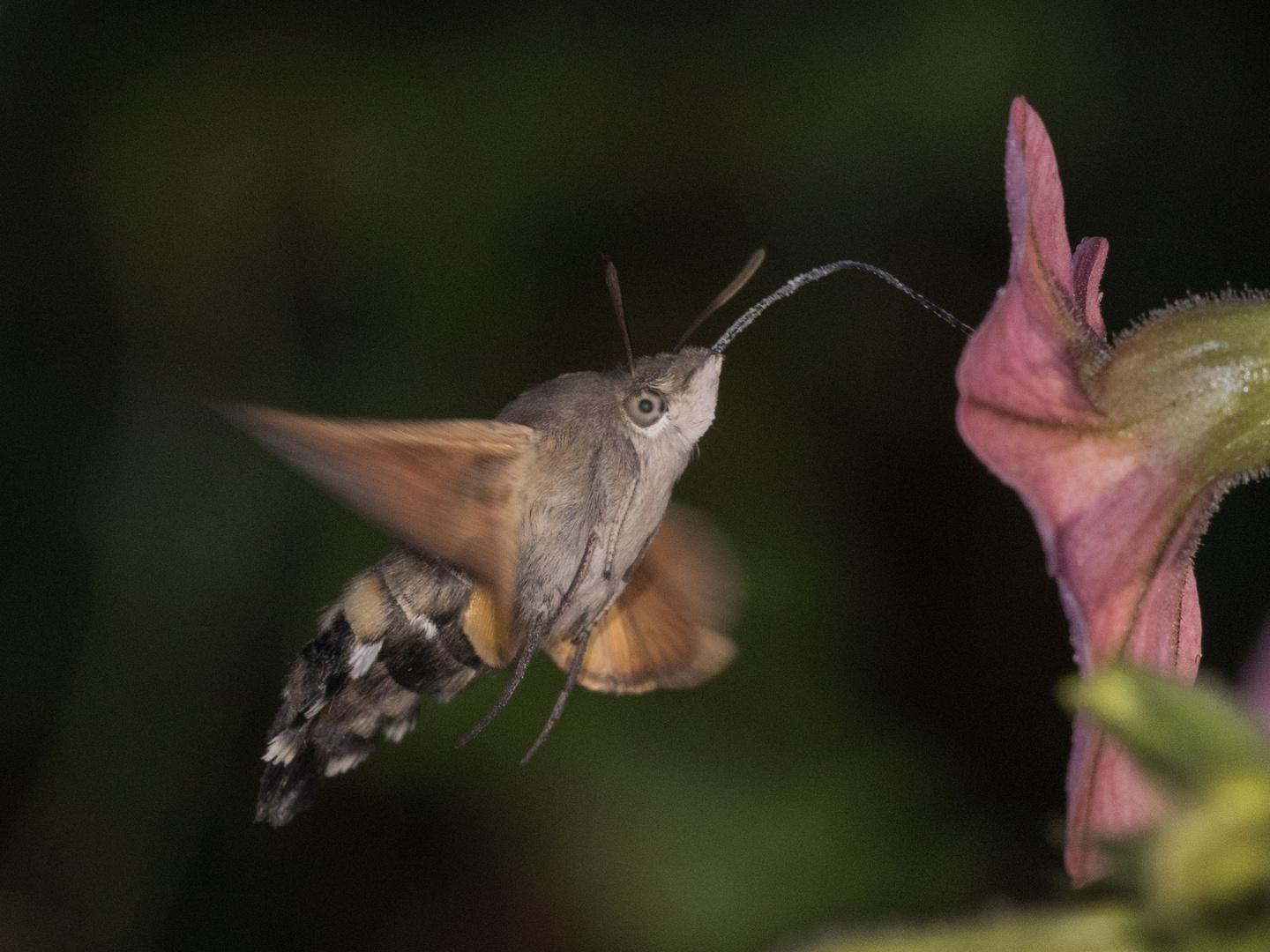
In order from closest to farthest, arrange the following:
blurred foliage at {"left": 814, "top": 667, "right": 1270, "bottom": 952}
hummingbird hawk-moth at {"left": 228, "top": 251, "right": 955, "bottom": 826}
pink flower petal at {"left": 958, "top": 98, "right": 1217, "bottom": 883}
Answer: blurred foliage at {"left": 814, "top": 667, "right": 1270, "bottom": 952} → pink flower petal at {"left": 958, "top": 98, "right": 1217, "bottom": 883} → hummingbird hawk-moth at {"left": 228, "top": 251, "right": 955, "bottom": 826}

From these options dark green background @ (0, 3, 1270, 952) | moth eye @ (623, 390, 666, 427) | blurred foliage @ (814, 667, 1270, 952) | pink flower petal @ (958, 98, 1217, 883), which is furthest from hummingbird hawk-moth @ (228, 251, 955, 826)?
dark green background @ (0, 3, 1270, 952)

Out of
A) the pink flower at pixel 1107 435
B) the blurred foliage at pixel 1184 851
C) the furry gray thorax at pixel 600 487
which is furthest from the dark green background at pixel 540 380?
the blurred foliage at pixel 1184 851

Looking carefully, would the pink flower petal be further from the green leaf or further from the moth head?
the green leaf

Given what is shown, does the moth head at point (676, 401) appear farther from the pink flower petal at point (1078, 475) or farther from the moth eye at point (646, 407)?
the pink flower petal at point (1078, 475)

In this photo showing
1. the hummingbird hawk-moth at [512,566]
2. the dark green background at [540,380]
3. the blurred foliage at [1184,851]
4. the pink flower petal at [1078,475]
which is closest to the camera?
the blurred foliage at [1184,851]

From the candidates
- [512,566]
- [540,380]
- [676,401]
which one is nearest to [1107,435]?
[676,401]
